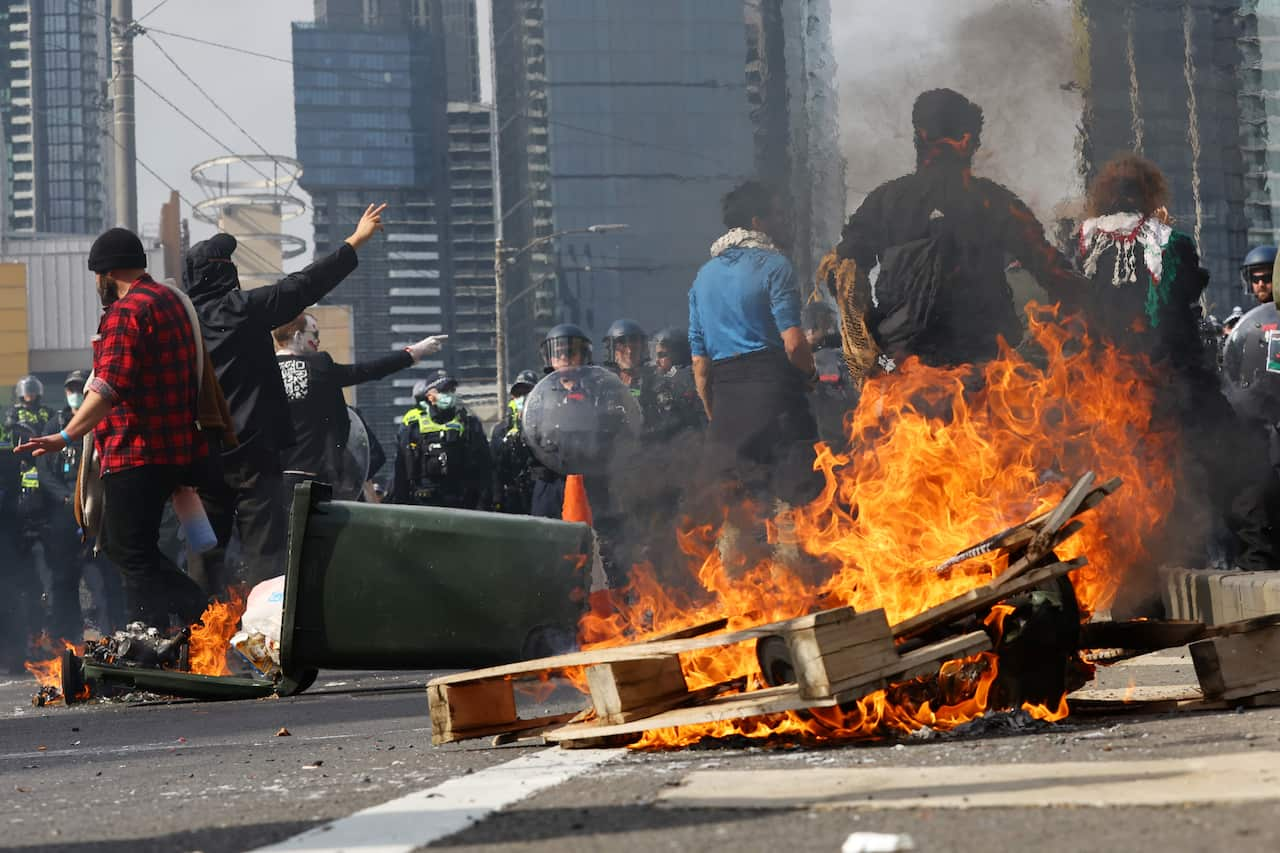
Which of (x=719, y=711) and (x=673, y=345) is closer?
(x=719, y=711)

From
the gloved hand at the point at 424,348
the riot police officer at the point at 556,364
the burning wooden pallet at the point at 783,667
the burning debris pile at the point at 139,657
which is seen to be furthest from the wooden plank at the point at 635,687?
the riot police officer at the point at 556,364

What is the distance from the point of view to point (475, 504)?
613 inches

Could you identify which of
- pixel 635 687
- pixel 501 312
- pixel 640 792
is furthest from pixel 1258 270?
pixel 501 312

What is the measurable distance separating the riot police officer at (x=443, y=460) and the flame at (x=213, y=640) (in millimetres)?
6917

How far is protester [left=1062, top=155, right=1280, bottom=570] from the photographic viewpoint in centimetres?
768

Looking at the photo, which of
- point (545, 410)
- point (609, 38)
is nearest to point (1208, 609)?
point (545, 410)

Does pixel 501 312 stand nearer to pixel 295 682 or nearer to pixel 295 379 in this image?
pixel 295 379

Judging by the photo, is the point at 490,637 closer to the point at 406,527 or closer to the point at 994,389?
the point at 406,527

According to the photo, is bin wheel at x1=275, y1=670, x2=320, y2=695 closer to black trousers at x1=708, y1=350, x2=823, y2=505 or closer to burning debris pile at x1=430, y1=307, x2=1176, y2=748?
burning debris pile at x1=430, y1=307, x2=1176, y2=748

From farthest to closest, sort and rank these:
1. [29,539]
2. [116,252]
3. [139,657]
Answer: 1. [29,539]
2. [116,252]
3. [139,657]

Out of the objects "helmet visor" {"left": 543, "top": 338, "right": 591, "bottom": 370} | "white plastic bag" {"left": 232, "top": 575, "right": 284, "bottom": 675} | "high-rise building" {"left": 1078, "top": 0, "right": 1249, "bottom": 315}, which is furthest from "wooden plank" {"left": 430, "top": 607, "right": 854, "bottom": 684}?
"helmet visor" {"left": 543, "top": 338, "right": 591, "bottom": 370}

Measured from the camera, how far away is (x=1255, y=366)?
372 inches

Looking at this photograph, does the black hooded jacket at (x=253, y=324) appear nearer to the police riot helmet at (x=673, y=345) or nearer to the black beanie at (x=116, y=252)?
the black beanie at (x=116, y=252)

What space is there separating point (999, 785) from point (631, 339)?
41.5 feet
